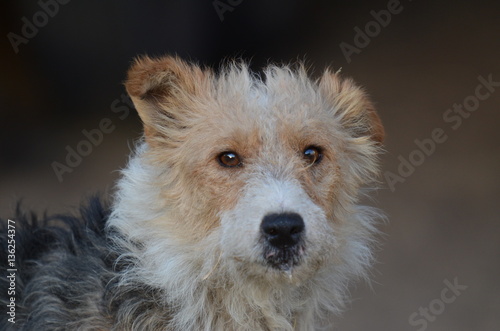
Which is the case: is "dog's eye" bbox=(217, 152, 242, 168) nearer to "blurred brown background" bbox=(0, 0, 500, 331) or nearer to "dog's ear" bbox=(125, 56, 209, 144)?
"dog's ear" bbox=(125, 56, 209, 144)

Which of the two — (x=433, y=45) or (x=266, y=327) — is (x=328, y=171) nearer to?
(x=266, y=327)

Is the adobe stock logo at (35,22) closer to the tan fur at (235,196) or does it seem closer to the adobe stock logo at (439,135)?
the tan fur at (235,196)

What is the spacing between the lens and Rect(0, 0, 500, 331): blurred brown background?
6.38 m

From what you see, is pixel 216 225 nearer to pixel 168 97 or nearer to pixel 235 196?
pixel 235 196

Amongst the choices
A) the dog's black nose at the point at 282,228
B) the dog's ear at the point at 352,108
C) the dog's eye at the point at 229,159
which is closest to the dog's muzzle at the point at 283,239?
the dog's black nose at the point at 282,228

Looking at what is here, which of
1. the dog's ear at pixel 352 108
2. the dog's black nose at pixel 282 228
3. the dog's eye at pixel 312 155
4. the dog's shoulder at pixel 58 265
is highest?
the dog's ear at pixel 352 108

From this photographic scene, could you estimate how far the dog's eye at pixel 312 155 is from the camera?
11.5 feet

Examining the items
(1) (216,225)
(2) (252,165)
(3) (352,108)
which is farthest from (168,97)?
(3) (352,108)

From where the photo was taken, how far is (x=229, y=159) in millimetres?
3428

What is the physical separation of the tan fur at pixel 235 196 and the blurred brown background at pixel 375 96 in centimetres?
272

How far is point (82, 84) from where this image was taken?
22.0ft

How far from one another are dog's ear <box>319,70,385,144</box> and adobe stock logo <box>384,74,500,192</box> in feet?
9.65

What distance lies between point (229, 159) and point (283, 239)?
0.53 m

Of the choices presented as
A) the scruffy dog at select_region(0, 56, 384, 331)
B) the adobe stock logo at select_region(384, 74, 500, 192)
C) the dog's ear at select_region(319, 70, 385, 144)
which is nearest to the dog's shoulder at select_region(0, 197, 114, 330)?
the scruffy dog at select_region(0, 56, 384, 331)
